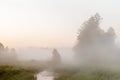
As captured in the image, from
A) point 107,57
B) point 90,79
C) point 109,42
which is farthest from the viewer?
point 109,42

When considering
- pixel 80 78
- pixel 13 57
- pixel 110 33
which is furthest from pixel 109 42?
pixel 13 57

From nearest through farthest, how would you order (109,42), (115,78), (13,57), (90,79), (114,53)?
(115,78)
(90,79)
(114,53)
(109,42)
(13,57)

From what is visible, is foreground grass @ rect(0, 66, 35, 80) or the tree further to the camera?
the tree

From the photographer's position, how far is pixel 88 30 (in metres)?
98.1

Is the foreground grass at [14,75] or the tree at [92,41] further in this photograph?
the tree at [92,41]

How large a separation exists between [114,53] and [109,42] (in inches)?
293

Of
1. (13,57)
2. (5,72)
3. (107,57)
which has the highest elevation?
(13,57)

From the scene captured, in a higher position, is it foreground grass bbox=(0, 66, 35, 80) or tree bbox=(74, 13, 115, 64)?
tree bbox=(74, 13, 115, 64)

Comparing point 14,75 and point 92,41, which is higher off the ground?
point 92,41

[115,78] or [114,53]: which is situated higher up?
[114,53]

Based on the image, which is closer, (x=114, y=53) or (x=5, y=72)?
(x=5, y=72)

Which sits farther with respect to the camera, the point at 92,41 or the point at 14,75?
the point at 92,41

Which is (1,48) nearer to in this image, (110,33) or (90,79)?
(110,33)

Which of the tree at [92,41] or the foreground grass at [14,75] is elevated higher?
the tree at [92,41]
